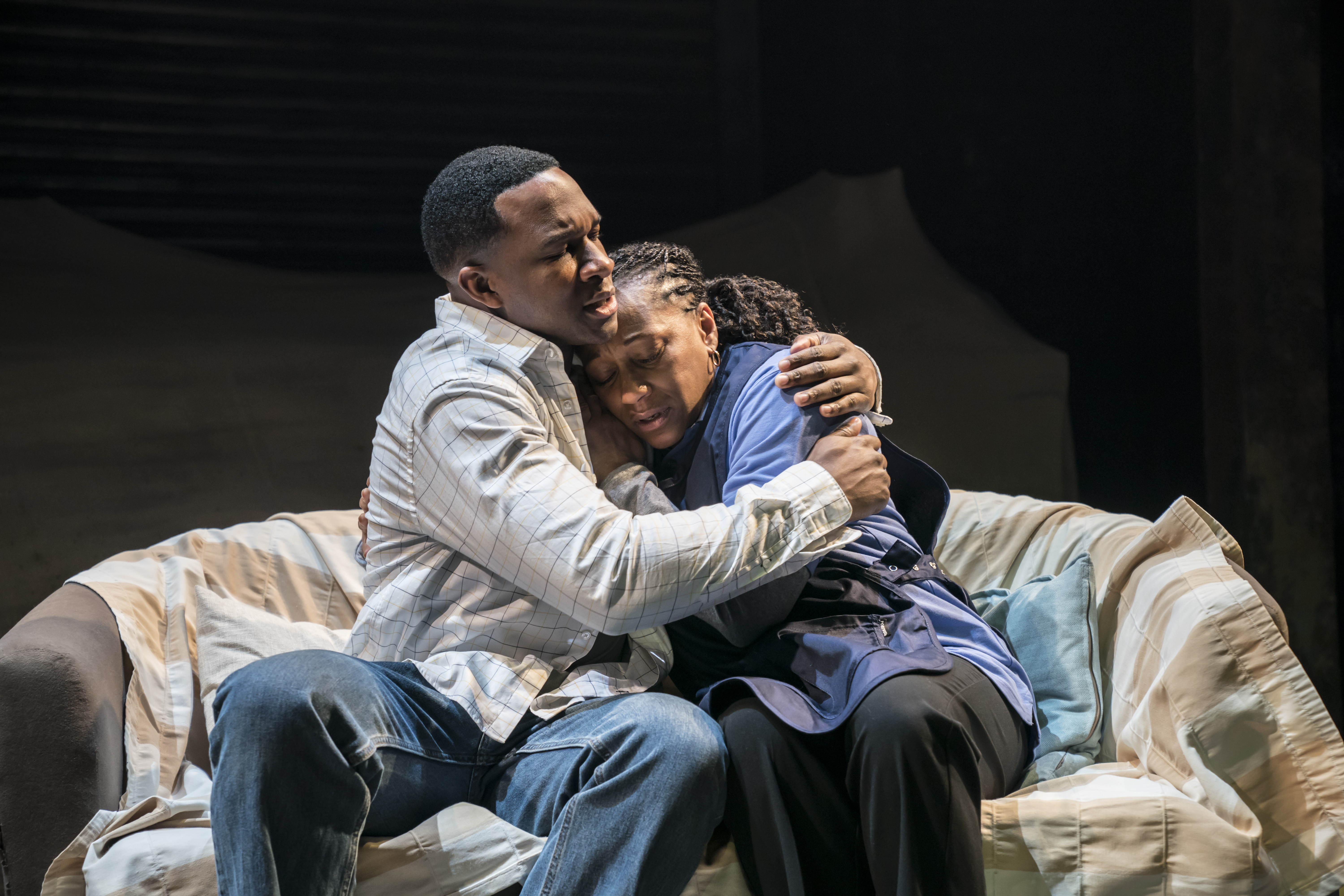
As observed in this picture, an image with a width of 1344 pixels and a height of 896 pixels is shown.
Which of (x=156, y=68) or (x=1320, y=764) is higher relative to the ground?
(x=156, y=68)

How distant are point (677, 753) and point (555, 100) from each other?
12.6ft

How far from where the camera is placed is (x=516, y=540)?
4.96 ft

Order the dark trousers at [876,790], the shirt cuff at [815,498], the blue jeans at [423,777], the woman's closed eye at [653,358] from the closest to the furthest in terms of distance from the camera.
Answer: the blue jeans at [423,777], the dark trousers at [876,790], the shirt cuff at [815,498], the woman's closed eye at [653,358]

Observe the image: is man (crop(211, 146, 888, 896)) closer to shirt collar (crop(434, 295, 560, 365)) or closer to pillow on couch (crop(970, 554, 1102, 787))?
shirt collar (crop(434, 295, 560, 365))

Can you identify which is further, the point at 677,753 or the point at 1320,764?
the point at 1320,764

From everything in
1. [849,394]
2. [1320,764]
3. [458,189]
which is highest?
[458,189]

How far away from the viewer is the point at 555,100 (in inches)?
188

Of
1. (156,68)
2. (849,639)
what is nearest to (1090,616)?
(849,639)

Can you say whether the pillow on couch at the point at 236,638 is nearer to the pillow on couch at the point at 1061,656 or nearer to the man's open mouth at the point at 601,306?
the man's open mouth at the point at 601,306

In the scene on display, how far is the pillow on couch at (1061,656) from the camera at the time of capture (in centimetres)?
184

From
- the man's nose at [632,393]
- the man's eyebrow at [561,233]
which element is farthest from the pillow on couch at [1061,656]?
the man's eyebrow at [561,233]

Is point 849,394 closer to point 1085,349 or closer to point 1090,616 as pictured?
point 1090,616

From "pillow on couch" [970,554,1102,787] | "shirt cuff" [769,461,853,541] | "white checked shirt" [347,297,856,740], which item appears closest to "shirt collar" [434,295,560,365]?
"white checked shirt" [347,297,856,740]

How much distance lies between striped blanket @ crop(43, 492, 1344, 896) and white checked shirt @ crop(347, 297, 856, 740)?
0.79 ft
